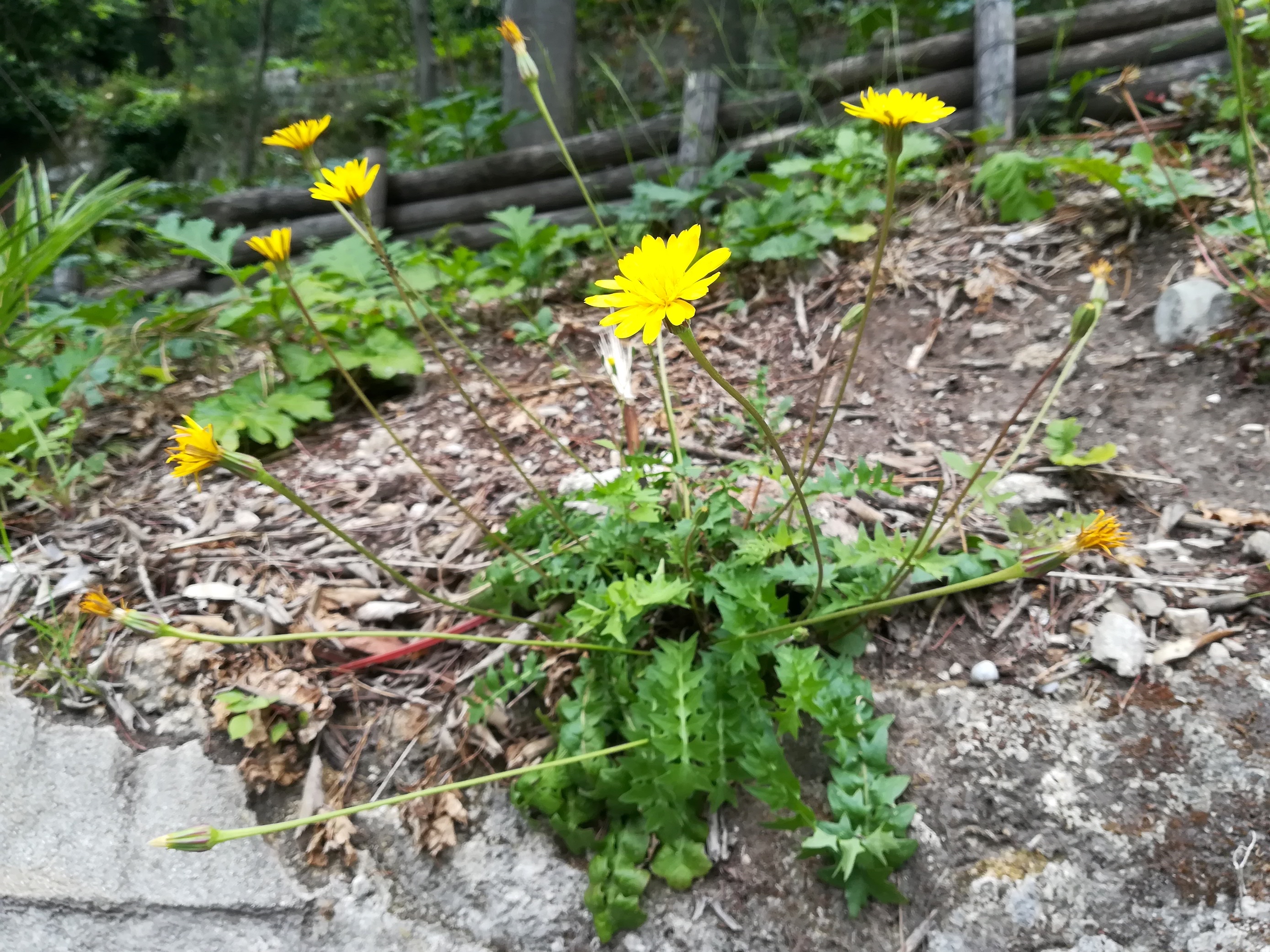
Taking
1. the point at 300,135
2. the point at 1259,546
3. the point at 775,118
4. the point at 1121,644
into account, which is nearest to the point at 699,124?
the point at 775,118

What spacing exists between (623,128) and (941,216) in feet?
7.04

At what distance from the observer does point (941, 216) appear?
109 inches

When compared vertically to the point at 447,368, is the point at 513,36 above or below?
above

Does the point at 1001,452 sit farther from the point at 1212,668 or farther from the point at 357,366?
the point at 357,366

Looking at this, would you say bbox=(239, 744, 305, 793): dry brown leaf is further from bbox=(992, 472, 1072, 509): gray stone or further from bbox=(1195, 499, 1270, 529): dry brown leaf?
bbox=(1195, 499, 1270, 529): dry brown leaf

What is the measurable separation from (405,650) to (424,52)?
7.02m

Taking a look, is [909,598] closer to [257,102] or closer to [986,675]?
[986,675]

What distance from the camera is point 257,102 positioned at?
7488 mm

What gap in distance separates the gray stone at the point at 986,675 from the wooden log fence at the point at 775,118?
3.00 m

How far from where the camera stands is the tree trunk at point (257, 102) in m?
6.91

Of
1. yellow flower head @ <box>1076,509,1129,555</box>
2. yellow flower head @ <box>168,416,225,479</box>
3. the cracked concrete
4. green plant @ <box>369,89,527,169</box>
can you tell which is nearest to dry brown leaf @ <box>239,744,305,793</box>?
the cracked concrete

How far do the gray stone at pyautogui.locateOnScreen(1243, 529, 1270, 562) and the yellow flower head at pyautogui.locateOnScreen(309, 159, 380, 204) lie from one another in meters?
1.83

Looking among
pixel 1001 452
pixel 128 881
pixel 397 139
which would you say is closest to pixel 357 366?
pixel 128 881

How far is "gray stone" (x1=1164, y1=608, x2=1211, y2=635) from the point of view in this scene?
131 centimetres
